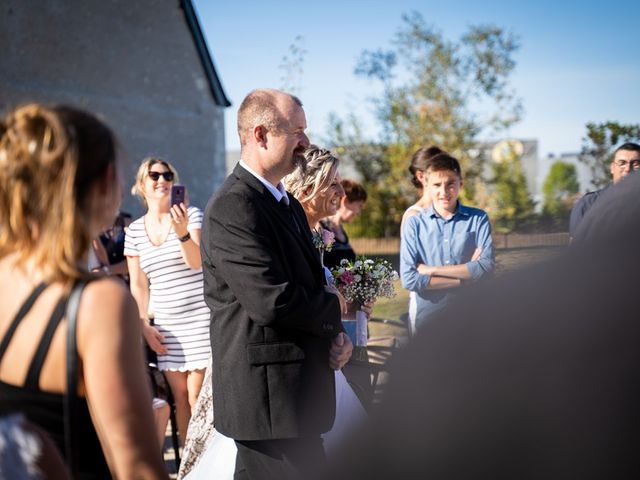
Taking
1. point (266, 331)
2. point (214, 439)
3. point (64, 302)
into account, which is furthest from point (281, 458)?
point (64, 302)

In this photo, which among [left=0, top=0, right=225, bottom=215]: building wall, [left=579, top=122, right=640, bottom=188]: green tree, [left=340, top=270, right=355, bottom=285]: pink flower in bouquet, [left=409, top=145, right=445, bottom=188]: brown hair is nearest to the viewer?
[left=340, top=270, right=355, bottom=285]: pink flower in bouquet

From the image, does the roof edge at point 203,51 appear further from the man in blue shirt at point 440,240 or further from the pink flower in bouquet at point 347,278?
the pink flower in bouquet at point 347,278

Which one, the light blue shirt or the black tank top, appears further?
the light blue shirt

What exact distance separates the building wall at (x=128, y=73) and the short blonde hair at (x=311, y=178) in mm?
→ 12689

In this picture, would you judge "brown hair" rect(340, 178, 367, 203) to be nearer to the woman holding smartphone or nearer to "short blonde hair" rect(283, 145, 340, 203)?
the woman holding smartphone

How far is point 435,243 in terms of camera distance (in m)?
5.82

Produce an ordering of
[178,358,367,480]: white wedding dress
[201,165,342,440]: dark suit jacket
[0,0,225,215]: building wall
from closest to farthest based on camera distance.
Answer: [201,165,342,440]: dark suit jacket, [178,358,367,480]: white wedding dress, [0,0,225,215]: building wall

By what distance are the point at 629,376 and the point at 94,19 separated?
2015 centimetres

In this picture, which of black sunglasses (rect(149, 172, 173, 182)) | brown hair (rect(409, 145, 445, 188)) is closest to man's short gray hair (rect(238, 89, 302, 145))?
black sunglasses (rect(149, 172, 173, 182))

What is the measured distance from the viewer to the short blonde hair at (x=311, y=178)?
4.32m

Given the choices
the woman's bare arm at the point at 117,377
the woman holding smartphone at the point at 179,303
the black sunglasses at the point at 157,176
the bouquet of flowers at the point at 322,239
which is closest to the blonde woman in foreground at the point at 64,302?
the woman's bare arm at the point at 117,377

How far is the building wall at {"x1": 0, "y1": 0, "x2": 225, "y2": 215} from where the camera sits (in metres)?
17.3

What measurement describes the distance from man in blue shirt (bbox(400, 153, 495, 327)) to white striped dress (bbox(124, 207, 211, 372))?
1626mm

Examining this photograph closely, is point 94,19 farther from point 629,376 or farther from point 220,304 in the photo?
point 629,376
